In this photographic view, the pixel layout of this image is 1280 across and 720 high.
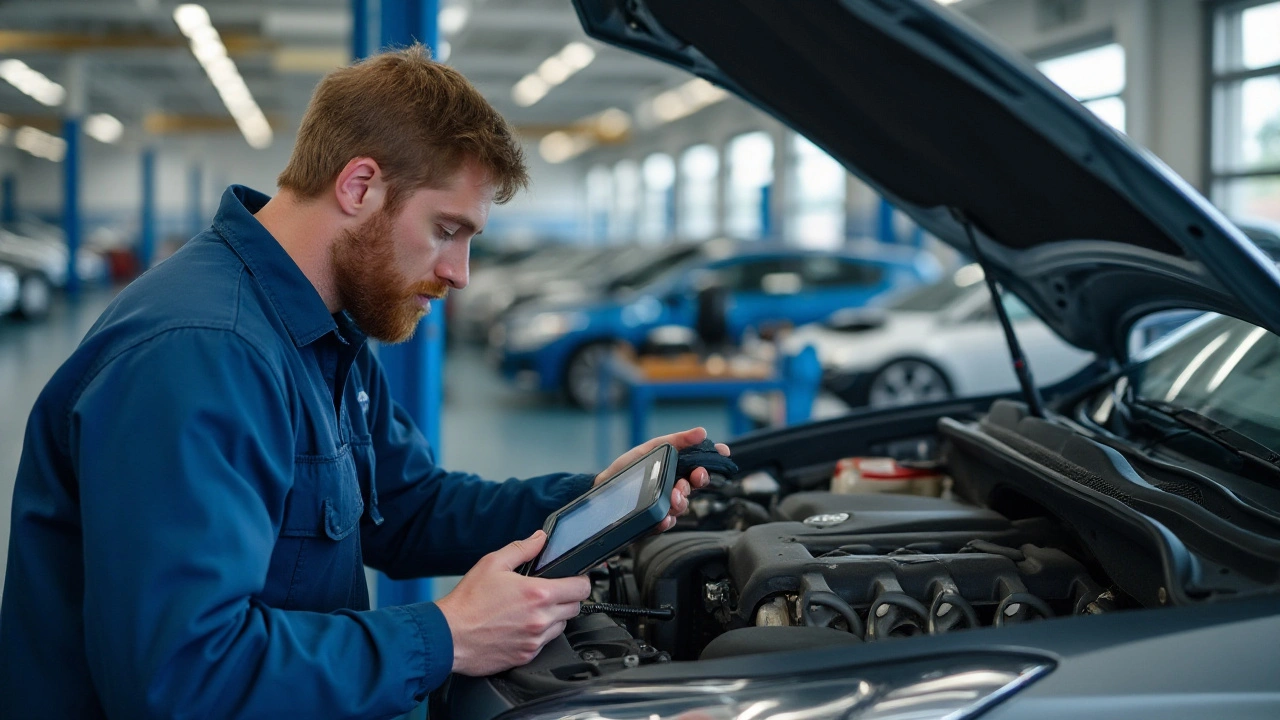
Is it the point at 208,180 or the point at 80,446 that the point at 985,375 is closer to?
the point at 80,446

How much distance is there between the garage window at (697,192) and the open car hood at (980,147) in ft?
73.3

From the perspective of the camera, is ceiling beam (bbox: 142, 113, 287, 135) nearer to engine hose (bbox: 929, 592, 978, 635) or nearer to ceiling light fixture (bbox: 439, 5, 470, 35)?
ceiling light fixture (bbox: 439, 5, 470, 35)

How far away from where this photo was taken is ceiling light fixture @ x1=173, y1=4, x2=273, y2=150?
14.6 m

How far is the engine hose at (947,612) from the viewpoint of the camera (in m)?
1.60

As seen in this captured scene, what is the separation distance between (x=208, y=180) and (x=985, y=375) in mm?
34290

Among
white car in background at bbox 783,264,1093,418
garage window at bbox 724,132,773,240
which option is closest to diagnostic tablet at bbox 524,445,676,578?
white car in background at bbox 783,264,1093,418

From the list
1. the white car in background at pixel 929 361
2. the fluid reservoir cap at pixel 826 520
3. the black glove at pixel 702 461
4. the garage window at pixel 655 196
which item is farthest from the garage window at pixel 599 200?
the black glove at pixel 702 461

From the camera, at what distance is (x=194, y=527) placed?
122 centimetres

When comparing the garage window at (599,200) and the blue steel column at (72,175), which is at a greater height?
the garage window at (599,200)

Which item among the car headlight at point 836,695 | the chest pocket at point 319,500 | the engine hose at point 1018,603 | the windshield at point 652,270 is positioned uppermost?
the windshield at point 652,270

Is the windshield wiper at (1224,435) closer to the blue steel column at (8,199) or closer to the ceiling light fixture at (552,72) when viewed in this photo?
the ceiling light fixture at (552,72)

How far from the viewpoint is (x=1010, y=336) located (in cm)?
219

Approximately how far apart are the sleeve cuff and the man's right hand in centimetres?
1

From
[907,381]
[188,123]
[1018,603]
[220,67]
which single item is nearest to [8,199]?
[188,123]
